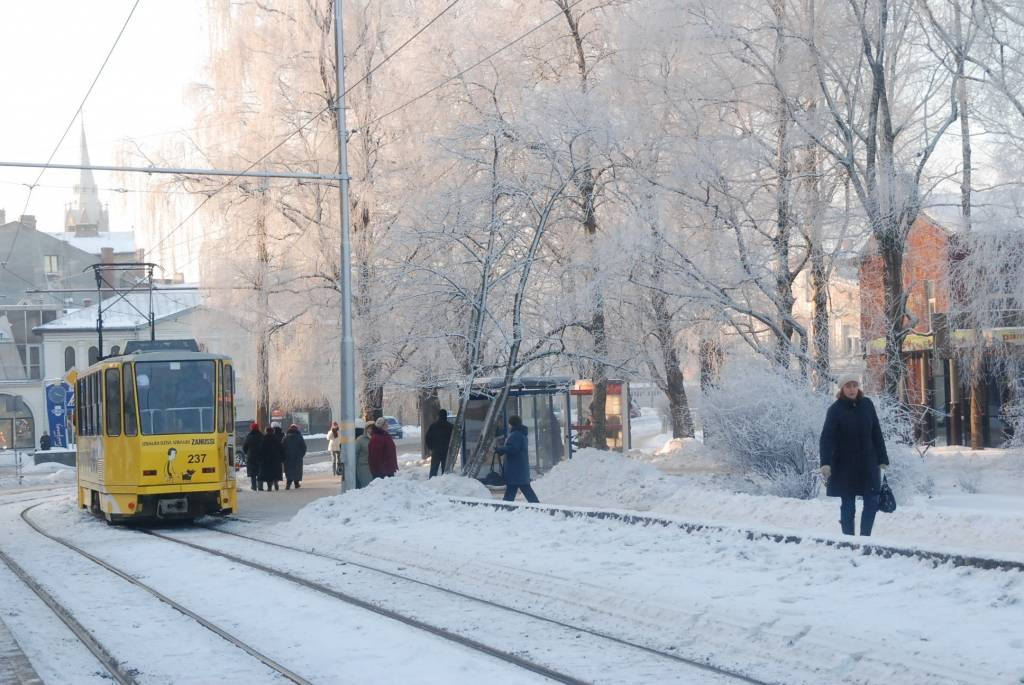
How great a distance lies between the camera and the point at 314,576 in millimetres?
14211

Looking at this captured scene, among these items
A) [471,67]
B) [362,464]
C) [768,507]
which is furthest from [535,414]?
[768,507]

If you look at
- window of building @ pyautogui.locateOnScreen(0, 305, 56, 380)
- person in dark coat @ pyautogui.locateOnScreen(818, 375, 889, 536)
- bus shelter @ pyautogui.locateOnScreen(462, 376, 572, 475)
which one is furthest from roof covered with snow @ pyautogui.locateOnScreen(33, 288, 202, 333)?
person in dark coat @ pyautogui.locateOnScreen(818, 375, 889, 536)

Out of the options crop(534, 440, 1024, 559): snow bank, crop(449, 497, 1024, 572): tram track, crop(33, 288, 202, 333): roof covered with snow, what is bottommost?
crop(534, 440, 1024, 559): snow bank

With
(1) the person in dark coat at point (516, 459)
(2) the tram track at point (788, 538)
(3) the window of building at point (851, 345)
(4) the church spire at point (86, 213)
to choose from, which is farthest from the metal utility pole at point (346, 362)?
(4) the church spire at point (86, 213)

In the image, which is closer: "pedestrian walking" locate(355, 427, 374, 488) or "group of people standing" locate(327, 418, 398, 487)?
"group of people standing" locate(327, 418, 398, 487)

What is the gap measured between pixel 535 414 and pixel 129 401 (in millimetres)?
9033

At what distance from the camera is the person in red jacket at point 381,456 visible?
23.4 meters

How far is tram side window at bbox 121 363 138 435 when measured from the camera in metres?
21.8

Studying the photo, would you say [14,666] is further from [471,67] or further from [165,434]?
[471,67]

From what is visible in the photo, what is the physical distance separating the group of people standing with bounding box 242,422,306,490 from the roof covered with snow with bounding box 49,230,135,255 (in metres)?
79.6

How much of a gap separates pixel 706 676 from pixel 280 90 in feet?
93.0

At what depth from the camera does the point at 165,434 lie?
72.1 feet

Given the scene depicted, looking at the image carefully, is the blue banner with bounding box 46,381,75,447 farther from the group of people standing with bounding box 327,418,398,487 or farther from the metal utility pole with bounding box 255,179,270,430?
the group of people standing with bounding box 327,418,398,487

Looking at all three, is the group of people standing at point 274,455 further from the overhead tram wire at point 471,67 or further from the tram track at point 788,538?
the tram track at point 788,538
